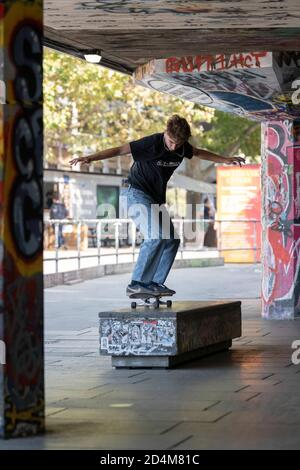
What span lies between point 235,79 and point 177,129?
311 cm

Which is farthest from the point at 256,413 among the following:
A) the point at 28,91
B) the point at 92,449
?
the point at 28,91

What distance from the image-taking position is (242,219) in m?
31.6

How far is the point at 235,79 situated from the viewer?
45.0 ft

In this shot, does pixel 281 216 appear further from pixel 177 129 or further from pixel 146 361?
pixel 146 361

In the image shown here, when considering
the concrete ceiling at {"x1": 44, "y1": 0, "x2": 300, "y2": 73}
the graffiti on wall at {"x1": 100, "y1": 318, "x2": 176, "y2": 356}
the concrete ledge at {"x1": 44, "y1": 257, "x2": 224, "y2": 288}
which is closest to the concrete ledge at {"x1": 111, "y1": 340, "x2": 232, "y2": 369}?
the graffiti on wall at {"x1": 100, "y1": 318, "x2": 176, "y2": 356}

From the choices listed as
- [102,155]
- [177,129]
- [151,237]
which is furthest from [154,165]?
[102,155]

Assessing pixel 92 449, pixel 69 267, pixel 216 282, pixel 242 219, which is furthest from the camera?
pixel 242 219

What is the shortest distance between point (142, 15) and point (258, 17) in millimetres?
1123

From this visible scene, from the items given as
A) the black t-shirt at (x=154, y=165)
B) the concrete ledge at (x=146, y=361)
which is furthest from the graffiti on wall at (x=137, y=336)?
the black t-shirt at (x=154, y=165)

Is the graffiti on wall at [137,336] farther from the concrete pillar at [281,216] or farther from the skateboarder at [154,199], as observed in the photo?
A: the concrete pillar at [281,216]

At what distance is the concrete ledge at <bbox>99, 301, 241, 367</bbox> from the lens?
1025 cm

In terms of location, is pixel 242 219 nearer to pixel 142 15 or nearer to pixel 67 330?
pixel 67 330

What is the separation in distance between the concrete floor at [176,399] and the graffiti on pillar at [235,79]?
8.96ft

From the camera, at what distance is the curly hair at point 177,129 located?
10.8 meters
